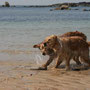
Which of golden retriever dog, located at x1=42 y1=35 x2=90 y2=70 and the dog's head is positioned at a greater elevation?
the dog's head

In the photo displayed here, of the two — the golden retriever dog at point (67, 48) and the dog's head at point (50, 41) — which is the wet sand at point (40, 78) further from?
the dog's head at point (50, 41)

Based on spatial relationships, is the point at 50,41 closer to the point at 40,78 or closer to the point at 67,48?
the point at 67,48

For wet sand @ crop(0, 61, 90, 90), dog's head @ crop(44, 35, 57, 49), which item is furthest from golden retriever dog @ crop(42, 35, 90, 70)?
wet sand @ crop(0, 61, 90, 90)

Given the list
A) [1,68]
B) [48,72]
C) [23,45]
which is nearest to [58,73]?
[48,72]

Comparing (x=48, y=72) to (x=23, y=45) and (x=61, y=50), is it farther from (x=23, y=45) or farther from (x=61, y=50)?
(x=23, y=45)

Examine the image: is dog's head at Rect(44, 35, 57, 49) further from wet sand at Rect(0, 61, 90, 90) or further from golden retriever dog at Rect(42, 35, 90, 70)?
wet sand at Rect(0, 61, 90, 90)

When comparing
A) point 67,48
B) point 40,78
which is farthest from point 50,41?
point 40,78

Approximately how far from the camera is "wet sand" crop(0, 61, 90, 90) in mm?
6141

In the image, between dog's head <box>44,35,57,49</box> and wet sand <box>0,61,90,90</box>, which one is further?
dog's head <box>44,35,57,49</box>

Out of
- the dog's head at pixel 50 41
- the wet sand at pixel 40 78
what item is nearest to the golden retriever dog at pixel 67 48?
the dog's head at pixel 50 41

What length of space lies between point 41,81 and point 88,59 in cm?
218

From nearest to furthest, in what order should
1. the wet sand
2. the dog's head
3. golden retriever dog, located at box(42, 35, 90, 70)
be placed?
the wet sand
the dog's head
golden retriever dog, located at box(42, 35, 90, 70)

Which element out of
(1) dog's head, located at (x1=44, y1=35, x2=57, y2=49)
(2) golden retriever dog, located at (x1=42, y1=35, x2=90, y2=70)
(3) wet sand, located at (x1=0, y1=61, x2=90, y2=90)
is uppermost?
(1) dog's head, located at (x1=44, y1=35, x2=57, y2=49)

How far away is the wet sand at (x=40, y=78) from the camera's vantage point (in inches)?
242
